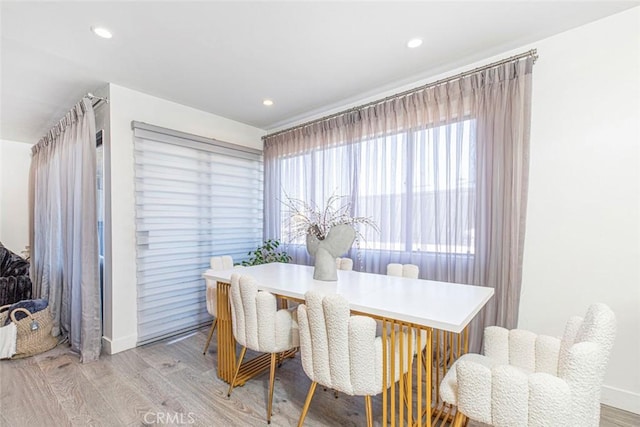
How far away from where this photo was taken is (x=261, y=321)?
A: 175cm

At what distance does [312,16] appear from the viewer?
1.82 meters

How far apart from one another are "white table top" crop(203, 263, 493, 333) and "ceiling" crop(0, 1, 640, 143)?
1.74m

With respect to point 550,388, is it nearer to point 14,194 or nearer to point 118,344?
point 118,344

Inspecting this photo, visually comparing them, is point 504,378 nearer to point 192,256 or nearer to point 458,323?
point 458,323

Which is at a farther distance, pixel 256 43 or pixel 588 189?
pixel 256 43

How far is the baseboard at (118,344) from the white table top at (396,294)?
139 centimetres

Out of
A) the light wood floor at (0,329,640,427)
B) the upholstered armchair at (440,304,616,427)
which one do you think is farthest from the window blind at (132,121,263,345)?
the upholstered armchair at (440,304,616,427)

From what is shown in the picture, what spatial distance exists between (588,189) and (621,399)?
4.52ft

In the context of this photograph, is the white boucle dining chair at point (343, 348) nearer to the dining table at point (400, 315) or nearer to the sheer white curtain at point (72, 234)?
the dining table at point (400, 315)

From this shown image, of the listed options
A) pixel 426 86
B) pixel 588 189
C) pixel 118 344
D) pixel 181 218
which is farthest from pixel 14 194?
pixel 588 189

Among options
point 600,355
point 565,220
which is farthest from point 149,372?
point 565,220

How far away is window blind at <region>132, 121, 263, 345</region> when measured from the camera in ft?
9.54

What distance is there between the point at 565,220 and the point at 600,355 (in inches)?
56.6

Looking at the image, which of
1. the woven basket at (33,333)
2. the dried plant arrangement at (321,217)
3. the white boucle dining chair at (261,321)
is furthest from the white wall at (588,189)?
the woven basket at (33,333)
